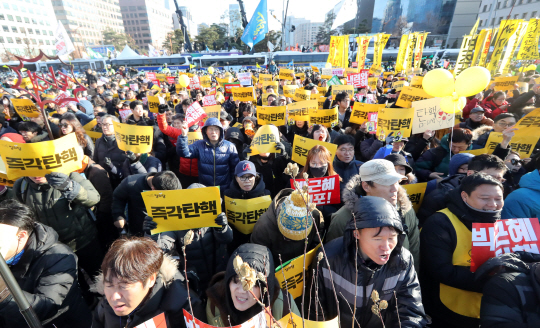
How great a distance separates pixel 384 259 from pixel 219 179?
114 inches

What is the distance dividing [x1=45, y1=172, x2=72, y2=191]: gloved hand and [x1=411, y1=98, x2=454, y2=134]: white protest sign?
4704 mm

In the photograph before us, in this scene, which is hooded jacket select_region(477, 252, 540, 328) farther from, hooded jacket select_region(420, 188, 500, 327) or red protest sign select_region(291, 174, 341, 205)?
red protest sign select_region(291, 174, 341, 205)

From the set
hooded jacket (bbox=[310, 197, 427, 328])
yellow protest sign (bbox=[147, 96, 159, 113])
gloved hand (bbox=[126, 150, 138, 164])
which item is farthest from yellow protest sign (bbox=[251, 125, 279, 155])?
yellow protest sign (bbox=[147, 96, 159, 113])

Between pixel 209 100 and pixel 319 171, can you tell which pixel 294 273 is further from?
pixel 209 100

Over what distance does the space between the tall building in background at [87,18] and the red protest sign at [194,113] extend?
91.7 meters

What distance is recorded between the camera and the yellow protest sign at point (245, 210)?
2906mm

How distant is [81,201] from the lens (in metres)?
2.70

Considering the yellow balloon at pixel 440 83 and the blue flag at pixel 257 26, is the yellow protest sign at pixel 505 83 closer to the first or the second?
the yellow balloon at pixel 440 83

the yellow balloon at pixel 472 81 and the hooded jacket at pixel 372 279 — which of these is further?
the yellow balloon at pixel 472 81

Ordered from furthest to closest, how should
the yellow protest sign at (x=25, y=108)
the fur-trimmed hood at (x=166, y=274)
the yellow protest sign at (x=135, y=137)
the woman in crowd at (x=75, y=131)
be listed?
the yellow protest sign at (x=25, y=108) < the woman in crowd at (x=75, y=131) < the yellow protest sign at (x=135, y=137) < the fur-trimmed hood at (x=166, y=274)

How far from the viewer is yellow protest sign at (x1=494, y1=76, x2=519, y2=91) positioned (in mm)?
8617

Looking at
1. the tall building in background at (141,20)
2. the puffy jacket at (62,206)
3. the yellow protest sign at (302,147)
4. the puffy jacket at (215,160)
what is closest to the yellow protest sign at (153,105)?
the puffy jacket at (215,160)

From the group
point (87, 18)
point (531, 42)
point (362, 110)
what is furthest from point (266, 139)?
point (87, 18)

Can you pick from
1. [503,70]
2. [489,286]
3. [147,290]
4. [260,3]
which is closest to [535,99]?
[503,70]
